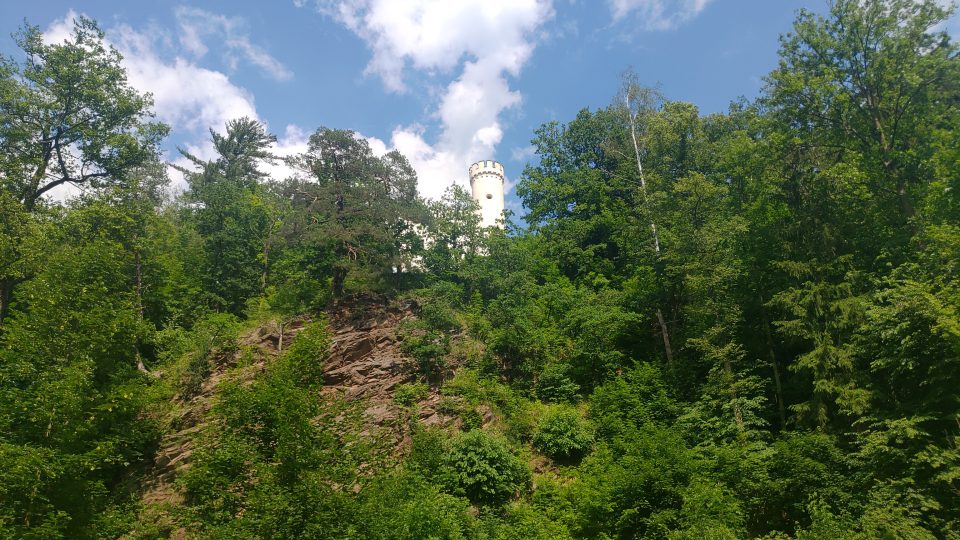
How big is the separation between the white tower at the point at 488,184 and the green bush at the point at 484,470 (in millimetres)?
29822

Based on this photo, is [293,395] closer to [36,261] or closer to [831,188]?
[36,261]

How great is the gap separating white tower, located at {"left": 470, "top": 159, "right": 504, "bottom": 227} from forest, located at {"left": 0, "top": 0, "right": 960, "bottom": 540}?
1752cm

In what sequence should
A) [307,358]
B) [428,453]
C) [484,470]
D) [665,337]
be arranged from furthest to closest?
[665,337]
[307,358]
[428,453]
[484,470]

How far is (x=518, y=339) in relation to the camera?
19312mm

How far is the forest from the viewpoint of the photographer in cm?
1241

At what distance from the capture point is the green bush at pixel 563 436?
15.4 m

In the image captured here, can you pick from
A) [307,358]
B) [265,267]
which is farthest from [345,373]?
[265,267]

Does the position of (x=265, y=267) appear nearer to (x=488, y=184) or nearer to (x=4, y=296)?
(x=4, y=296)

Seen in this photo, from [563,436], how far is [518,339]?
4456 mm

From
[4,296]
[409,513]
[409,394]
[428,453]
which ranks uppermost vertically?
[4,296]

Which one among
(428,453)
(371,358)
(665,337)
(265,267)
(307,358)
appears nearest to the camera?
(428,453)

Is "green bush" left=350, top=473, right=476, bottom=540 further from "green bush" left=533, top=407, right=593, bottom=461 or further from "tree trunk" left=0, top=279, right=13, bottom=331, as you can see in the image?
"tree trunk" left=0, top=279, right=13, bottom=331

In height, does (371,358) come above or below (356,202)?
below

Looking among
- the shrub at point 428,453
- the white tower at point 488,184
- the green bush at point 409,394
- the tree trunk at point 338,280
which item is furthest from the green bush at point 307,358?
the white tower at point 488,184
